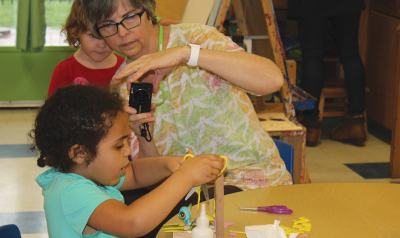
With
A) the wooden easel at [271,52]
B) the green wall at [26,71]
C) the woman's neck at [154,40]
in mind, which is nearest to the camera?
the woman's neck at [154,40]

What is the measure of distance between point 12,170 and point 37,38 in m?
2.09

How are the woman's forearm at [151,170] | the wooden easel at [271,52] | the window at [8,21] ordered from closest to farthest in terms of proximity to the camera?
the woman's forearm at [151,170], the wooden easel at [271,52], the window at [8,21]

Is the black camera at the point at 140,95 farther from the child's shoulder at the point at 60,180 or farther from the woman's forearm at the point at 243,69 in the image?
the child's shoulder at the point at 60,180

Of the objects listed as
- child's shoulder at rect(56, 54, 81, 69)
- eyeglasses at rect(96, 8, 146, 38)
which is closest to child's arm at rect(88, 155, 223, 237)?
eyeglasses at rect(96, 8, 146, 38)

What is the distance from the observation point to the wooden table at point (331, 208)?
0.91 m

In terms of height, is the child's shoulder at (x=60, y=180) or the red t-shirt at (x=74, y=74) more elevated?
the red t-shirt at (x=74, y=74)

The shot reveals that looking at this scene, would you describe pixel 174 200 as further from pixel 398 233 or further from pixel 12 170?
pixel 12 170

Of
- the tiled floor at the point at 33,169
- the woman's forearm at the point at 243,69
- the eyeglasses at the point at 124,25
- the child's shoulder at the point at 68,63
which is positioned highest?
the eyeglasses at the point at 124,25

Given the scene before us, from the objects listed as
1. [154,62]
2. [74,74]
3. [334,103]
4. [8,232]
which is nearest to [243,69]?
[154,62]

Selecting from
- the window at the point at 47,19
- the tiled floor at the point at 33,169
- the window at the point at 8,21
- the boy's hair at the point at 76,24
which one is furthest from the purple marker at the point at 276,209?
the window at the point at 8,21

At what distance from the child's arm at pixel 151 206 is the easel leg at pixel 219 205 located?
0.05 meters

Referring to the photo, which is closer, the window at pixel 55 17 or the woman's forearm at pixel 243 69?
the woman's forearm at pixel 243 69

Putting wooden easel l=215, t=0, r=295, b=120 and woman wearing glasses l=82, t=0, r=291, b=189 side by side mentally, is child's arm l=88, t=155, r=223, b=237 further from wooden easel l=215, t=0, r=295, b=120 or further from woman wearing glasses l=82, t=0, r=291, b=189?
wooden easel l=215, t=0, r=295, b=120

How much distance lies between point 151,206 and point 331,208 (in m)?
0.44
